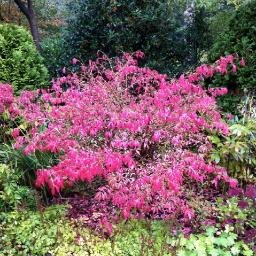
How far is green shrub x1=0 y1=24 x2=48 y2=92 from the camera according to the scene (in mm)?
7031

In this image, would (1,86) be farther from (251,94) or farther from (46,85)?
(251,94)

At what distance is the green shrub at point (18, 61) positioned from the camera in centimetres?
703

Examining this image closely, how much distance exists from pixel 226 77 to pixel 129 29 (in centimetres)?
203

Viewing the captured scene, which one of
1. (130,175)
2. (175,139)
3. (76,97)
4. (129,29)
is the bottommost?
(130,175)

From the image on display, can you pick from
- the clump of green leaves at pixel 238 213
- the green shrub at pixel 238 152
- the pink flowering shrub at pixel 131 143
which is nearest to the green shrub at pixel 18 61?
the pink flowering shrub at pixel 131 143

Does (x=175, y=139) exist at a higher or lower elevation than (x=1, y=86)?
lower

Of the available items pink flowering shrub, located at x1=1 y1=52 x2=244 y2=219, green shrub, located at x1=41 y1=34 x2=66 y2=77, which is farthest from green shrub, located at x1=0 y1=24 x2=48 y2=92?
pink flowering shrub, located at x1=1 y1=52 x2=244 y2=219

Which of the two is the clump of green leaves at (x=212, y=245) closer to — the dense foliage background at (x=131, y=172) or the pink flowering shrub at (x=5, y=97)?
the dense foliage background at (x=131, y=172)

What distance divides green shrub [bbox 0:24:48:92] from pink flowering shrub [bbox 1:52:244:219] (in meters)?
2.07

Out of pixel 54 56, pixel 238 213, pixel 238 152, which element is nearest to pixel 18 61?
pixel 54 56

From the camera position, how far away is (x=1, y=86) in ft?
17.8

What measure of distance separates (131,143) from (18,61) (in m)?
3.69

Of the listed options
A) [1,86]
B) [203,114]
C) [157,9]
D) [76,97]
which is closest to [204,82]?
[157,9]

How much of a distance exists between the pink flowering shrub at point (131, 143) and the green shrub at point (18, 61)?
6.78 ft
